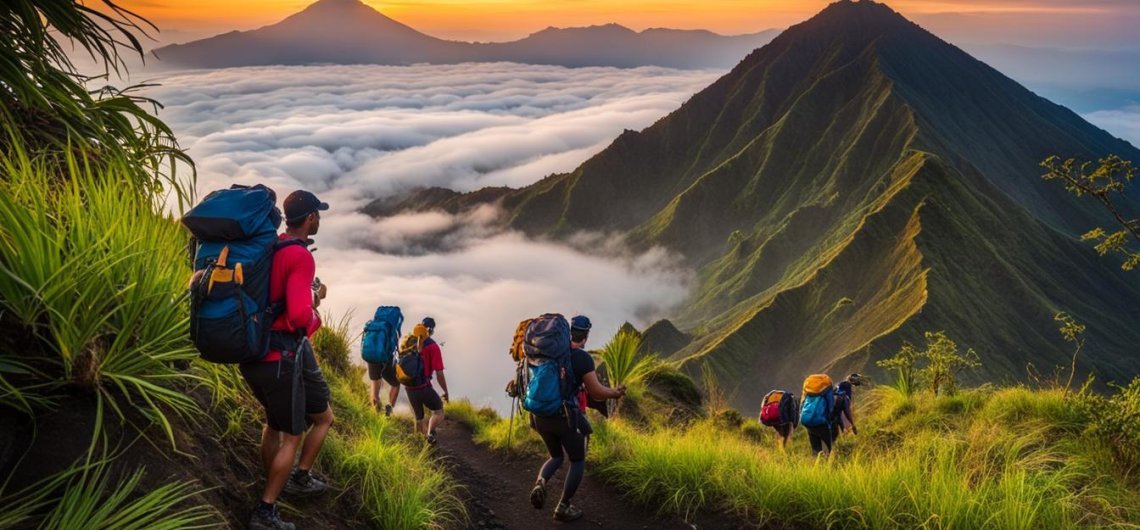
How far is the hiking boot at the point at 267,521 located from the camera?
390cm

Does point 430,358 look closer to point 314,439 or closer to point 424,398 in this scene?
point 424,398

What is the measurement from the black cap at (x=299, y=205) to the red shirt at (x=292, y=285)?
0.40 meters

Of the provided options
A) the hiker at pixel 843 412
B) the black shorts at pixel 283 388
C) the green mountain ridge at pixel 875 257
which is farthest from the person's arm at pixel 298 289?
the green mountain ridge at pixel 875 257

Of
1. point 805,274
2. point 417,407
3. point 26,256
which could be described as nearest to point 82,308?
point 26,256

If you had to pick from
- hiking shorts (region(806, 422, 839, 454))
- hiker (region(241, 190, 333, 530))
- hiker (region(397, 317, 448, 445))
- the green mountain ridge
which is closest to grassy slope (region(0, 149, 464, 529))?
hiker (region(241, 190, 333, 530))

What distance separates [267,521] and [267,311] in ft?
3.97

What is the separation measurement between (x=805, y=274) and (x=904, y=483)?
121376 mm

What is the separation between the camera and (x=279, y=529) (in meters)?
3.93

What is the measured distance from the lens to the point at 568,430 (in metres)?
6.11

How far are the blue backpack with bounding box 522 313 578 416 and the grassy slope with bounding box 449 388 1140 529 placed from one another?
119 centimetres

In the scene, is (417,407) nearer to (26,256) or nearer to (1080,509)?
(26,256)

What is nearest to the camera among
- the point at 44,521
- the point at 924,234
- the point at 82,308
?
the point at 44,521

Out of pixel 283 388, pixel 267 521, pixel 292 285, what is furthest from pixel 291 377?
pixel 267 521

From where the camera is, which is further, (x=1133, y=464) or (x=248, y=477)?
(x=1133, y=464)
